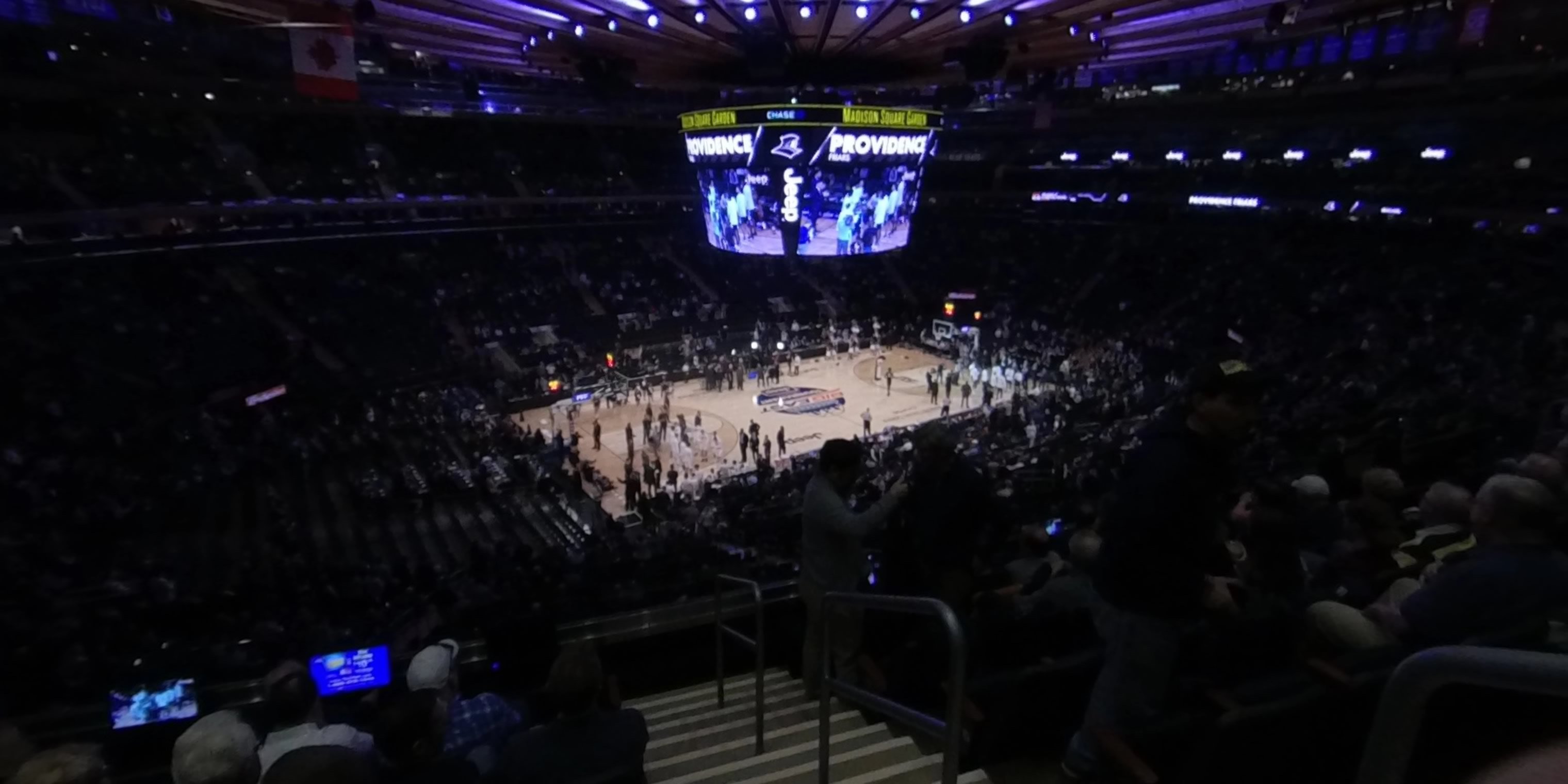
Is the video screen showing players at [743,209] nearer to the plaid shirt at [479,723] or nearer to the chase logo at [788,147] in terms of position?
the chase logo at [788,147]

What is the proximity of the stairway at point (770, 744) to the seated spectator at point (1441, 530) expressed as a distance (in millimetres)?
2517

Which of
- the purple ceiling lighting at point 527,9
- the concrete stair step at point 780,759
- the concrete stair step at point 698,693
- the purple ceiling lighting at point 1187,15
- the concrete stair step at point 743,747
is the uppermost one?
the purple ceiling lighting at point 1187,15

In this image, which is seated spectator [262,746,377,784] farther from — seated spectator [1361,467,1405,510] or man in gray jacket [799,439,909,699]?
seated spectator [1361,467,1405,510]

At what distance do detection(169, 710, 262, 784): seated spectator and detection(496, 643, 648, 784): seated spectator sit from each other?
0.71m

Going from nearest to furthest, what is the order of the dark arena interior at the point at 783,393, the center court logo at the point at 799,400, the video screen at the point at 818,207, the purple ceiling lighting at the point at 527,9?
the dark arena interior at the point at 783,393
the purple ceiling lighting at the point at 527,9
the video screen at the point at 818,207
the center court logo at the point at 799,400

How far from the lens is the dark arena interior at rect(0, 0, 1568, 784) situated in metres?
2.74

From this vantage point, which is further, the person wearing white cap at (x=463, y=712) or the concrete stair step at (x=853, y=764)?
the person wearing white cap at (x=463, y=712)

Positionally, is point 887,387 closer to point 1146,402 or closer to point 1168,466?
point 1146,402

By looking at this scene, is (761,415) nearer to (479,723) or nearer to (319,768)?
(479,723)

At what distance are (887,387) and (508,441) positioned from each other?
10505 mm

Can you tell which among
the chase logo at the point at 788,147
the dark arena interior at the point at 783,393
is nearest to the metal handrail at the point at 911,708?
the dark arena interior at the point at 783,393

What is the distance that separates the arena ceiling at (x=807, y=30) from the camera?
7488 millimetres

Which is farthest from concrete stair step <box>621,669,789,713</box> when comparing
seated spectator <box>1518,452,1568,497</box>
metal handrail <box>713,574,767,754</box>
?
seated spectator <box>1518,452,1568,497</box>

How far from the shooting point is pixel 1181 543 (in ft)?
8.53
